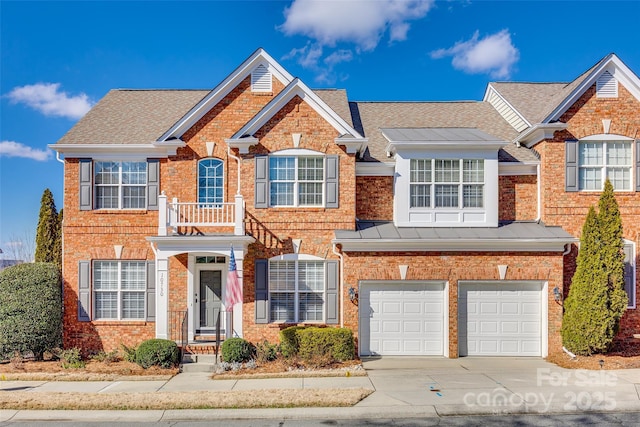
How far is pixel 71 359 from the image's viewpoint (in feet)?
45.9

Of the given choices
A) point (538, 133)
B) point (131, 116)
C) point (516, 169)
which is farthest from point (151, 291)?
point (538, 133)

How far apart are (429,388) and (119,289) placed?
9845 millimetres

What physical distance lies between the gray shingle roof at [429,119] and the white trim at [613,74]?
5.35 ft

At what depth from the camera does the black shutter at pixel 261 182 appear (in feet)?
49.1

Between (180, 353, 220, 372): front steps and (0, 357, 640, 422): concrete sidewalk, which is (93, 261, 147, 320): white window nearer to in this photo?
(180, 353, 220, 372): front steps

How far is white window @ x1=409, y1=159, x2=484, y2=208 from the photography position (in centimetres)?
1541

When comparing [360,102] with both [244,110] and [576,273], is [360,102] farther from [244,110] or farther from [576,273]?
[576,273]

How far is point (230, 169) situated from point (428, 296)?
7195 mm

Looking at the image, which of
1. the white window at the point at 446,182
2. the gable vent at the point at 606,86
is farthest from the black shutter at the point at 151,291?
the gable vent at the point at 606,86

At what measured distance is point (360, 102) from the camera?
19734 millimetres

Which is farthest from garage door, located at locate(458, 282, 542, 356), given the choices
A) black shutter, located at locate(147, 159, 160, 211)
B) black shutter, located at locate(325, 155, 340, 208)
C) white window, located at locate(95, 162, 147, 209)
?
white window, located at locate(95, 162, 147, 209)

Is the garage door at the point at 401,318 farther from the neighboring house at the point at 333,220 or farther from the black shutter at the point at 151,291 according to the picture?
the black shutter at the point at 151,291

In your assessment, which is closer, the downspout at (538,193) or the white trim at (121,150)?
the white trim at (121,150)

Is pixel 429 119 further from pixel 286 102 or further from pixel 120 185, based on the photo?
pixel 120 185
